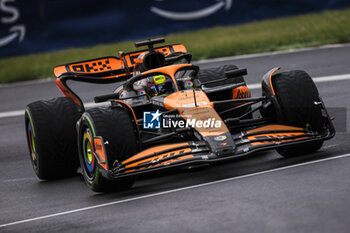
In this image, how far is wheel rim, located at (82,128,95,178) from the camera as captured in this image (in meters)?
7.16

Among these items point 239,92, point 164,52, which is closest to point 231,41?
point 164,52

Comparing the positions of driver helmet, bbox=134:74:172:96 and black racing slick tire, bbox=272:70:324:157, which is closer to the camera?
black racing slick tire, bbox=272:70:324:157

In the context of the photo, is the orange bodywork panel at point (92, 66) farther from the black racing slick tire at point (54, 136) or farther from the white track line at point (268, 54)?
the white track line at point (268, 54)

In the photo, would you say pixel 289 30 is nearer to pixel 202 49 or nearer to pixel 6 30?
pixel 202 49

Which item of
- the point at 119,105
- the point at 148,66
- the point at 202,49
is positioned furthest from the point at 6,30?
the point at 119,105

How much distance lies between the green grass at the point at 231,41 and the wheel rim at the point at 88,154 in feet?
35.0

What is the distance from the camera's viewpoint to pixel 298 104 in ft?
24.0

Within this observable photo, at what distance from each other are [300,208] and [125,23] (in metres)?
13.9

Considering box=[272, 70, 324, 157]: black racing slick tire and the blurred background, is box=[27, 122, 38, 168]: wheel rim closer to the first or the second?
box=[272, 70, 324, 157]: black racing slick tire

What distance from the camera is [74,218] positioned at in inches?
246

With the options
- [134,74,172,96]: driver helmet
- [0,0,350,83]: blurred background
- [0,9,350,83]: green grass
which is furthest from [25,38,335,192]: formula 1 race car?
[0,0,350,83]: blurred background

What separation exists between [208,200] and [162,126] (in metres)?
1.45

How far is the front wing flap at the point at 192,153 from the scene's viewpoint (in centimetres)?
660

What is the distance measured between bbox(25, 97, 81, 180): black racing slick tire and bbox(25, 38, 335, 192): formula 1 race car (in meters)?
0.01
